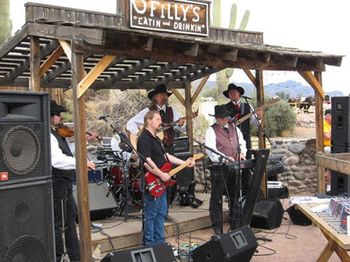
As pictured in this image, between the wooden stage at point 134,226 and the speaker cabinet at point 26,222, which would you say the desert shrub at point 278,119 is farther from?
the speaker cabinet at point 26,222

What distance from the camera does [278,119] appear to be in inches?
622

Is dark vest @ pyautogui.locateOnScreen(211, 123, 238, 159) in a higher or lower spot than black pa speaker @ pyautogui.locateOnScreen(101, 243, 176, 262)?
higher

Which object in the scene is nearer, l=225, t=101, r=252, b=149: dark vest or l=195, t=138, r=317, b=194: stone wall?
l=225, t=101, r=252, b=149: dark vest

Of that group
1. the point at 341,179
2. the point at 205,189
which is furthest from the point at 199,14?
the point at 205,189

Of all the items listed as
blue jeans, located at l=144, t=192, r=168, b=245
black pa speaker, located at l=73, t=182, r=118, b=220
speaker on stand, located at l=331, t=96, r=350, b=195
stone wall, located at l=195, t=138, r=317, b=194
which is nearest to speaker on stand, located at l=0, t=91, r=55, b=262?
blue jeans, located at l=144, t=192, r=168, b=245

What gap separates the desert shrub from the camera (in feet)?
50.9

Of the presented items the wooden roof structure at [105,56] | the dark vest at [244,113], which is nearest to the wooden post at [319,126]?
the wooden roof structure at [105,56]

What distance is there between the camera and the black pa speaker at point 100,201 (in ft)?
22.1

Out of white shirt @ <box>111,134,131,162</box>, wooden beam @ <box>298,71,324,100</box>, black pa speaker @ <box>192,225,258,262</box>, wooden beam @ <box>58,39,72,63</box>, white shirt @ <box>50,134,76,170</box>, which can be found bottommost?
black pa speaker @ <box>192,225,258,262</box>

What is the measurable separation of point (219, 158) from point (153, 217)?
1.13 meters

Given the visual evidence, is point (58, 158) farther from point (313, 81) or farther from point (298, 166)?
point (298, 166)

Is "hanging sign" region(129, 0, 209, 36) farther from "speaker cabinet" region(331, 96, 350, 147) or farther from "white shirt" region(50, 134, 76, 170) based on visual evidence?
"speaker cabinet" region(331, 96, 350, 147)

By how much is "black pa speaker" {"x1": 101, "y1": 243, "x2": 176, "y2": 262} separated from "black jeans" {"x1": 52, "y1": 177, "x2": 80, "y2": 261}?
1234mm

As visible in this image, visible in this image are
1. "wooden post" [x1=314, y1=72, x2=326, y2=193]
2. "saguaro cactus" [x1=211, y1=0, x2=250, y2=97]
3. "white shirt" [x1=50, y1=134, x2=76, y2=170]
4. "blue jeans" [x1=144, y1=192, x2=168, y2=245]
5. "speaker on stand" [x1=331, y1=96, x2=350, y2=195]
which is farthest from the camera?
"saguaro cactus" [x1=211, y1=0, x2=250, y2=97]
